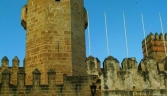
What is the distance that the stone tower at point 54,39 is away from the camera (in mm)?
10852

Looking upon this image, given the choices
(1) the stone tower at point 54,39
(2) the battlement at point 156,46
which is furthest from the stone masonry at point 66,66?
(2) the battlement at point 156,46

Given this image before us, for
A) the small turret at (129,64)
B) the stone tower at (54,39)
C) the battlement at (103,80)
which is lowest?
the battlement at (103,80)

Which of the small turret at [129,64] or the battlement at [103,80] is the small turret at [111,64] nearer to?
the battlement at [103,80]

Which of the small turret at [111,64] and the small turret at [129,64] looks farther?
the small turret at [129,64]

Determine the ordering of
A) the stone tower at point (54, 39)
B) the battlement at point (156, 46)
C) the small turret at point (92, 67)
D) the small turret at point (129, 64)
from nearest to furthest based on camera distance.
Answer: the small turret at point (92, 67), the small turret at point (129, 64), the stone tower at point (54, 39), the battlement at point (156, 46)

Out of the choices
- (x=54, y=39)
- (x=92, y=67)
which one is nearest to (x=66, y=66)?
(x=54, y=39)

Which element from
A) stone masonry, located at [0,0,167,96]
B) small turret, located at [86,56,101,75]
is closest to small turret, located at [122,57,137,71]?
stone masonry, located at [0,0,167,96]

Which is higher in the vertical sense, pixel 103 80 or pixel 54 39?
pixel 54 39

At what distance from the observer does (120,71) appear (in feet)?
32.8

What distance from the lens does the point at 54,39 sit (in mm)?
11102

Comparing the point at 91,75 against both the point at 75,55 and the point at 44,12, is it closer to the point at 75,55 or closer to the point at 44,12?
the point at 75,55

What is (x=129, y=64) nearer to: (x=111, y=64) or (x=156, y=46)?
(x=111, y=64)

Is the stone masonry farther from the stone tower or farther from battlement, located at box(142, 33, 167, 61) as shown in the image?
battlement, located at box(142, 33, 167, 61)

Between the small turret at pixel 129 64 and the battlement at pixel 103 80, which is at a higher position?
the small turret at pixel 129 64
